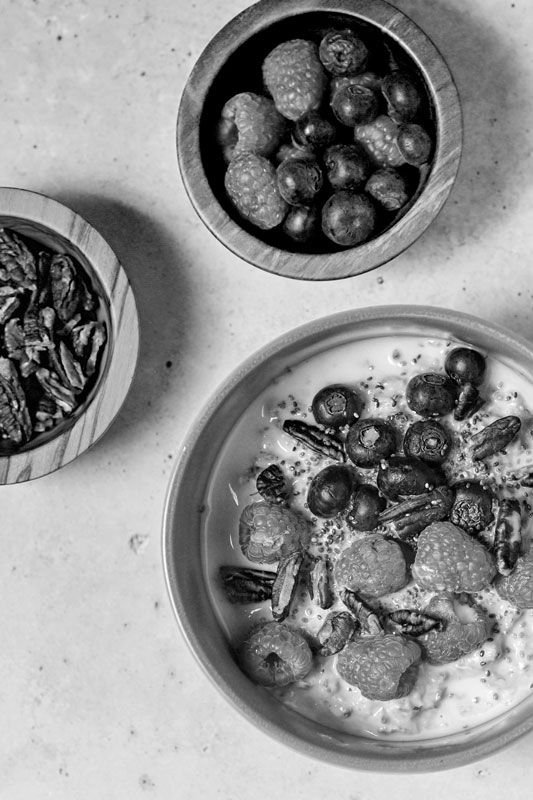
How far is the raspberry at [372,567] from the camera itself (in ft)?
3.86

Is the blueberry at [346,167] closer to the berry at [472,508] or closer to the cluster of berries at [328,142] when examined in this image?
the cluster of berries at [328,142]

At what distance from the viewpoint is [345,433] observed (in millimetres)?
1241

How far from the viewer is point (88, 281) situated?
126 cm

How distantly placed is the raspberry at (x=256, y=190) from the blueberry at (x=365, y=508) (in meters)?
0.38

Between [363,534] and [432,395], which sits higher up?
[432,395]

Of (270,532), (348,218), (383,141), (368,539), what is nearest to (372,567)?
(368,539)

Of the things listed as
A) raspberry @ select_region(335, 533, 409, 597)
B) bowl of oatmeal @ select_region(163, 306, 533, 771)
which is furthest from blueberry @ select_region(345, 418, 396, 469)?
raspberry @ select_region(335, 533, 409, 597)

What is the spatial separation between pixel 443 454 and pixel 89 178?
662mm

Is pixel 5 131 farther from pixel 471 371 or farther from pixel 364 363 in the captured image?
pixel 471 371

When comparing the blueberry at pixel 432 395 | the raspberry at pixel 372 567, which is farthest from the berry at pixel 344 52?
the raspberry at pixel 372 567

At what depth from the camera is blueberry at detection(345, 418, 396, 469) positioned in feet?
3.93

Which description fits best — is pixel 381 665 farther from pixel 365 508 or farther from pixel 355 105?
pixel 355 105

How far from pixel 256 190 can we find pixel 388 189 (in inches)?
6.8

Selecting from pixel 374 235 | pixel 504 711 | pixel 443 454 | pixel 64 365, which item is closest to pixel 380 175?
pixel 374 235
